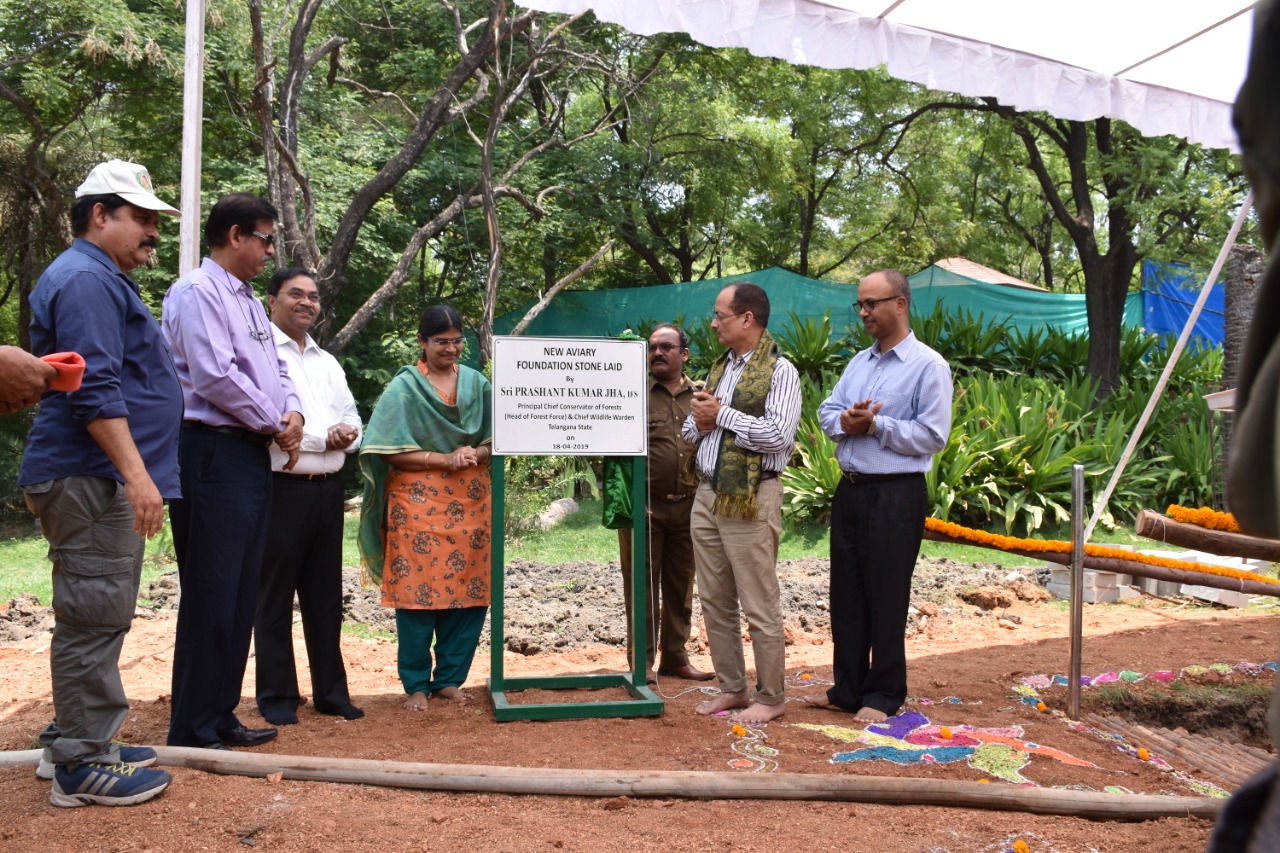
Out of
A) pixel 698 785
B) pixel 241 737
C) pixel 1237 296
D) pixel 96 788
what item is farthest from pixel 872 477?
pixel 1237 296

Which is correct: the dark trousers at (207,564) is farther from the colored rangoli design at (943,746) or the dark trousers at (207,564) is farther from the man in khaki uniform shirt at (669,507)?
the colored rangoli design at (943,746)

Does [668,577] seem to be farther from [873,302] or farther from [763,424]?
[873,302]

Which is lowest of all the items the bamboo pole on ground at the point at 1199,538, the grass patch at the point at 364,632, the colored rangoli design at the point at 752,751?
the grass patch at the point at 364,632

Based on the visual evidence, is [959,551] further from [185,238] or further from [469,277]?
[469,277]

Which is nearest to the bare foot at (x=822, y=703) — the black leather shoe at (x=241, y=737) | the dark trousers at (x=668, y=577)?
the dark trousers at (x=668, y=577)

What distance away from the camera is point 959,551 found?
10305 mm

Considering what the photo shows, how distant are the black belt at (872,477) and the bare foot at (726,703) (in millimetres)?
1077

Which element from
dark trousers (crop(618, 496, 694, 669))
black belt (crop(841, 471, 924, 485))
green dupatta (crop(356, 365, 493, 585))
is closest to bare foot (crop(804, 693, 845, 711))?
dark trousers (crop(618, 496, 694, 669))

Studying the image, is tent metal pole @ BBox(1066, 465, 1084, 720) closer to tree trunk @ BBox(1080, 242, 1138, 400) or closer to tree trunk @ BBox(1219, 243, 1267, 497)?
tree trunk @ BBox(1219, 243, 1267, 497)

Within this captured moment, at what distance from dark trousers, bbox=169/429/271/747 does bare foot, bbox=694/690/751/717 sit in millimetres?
2047

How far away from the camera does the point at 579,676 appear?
17.7 feet

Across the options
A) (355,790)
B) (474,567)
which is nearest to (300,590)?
(474,567)

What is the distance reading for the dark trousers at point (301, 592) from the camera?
4.64m

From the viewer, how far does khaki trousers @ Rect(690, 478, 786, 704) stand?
4.70 m
